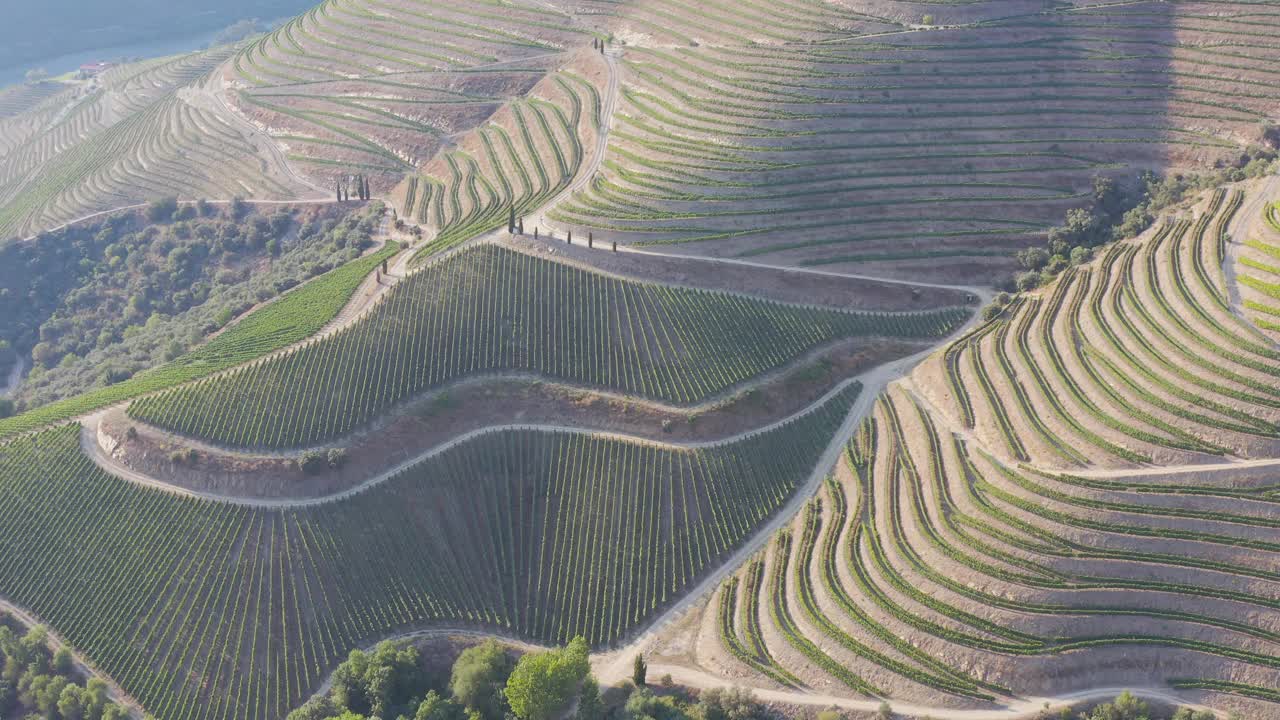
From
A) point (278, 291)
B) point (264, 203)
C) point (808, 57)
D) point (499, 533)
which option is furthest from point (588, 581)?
point (264, 203)

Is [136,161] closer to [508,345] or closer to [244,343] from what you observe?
[244,343]

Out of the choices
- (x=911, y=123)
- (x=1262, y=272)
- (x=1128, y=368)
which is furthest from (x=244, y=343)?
(x=1262, y=272)

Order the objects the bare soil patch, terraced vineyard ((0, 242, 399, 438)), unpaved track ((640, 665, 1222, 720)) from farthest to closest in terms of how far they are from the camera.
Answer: terraced vineyard ((0, 242, 399, 438)) → the bare soil patch → unpaved track ((640, 665, 1222, 720))

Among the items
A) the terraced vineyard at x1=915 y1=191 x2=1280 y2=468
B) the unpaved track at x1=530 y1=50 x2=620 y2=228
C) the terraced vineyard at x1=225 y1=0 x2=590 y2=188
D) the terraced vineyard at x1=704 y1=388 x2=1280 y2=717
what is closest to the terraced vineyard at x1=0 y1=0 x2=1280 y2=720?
the terraced vineyard at x1=704 y1=388 x2=1280 y2=717

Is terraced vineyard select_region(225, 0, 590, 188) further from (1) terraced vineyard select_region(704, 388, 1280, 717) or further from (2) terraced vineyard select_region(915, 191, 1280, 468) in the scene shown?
(1) terraced vineyard select_region(704, 388, 1280, 717)

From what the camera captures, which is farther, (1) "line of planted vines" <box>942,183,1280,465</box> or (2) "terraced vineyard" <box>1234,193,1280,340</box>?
(2) "terraced vineyard" <box>1234,193,1280,340</box>

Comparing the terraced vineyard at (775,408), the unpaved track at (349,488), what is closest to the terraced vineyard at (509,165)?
the terraced vineyard at (775,408)

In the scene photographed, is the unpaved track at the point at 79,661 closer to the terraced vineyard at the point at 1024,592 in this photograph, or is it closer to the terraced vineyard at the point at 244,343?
the terraced vineyard at the point at 244,343
